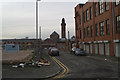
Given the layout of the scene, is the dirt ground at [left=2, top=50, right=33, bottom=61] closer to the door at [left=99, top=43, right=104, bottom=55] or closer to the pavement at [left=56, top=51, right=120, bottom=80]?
the pavement at [left=56, top=51, right=120, bottom=80]

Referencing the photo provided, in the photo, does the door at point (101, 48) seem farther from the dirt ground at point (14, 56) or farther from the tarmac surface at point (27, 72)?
the tarmac surface at point (27, 72)

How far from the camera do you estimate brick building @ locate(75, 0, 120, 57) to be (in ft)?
86.8

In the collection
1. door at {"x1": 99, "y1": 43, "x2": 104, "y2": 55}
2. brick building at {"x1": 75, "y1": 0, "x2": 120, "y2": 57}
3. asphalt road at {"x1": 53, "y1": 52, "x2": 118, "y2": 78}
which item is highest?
brick building at {"x1": 75, "y1": 0, "x2": 120, "y2": 57}

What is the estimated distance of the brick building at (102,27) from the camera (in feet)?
86.8

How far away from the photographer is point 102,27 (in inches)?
1268

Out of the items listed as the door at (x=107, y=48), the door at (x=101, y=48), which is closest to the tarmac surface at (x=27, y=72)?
the door at (x=107, y=48)

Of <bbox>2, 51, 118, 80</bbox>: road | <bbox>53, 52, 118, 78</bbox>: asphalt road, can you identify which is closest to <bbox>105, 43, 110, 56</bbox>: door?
<bbox>53, 52, 118, 78</bbox>: asphalt road

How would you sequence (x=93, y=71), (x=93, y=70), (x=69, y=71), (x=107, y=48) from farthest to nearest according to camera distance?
(x=107, y=48) < (x=93, y=70) < (x=69, y=71) < (x=93, y=71)

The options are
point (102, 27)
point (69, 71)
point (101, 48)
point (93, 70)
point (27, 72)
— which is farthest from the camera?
point (101, 48)

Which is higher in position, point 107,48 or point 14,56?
point 107,48

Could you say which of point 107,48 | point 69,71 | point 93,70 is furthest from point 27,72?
point 107,48

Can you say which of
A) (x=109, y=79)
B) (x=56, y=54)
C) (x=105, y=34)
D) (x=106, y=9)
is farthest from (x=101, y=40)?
(x=109, y=79)

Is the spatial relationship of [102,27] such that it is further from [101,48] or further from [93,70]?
[93,70]

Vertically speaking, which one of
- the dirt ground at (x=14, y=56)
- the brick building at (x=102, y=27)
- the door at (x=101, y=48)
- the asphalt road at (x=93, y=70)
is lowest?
the dirt ground at (x=14, y=56)
